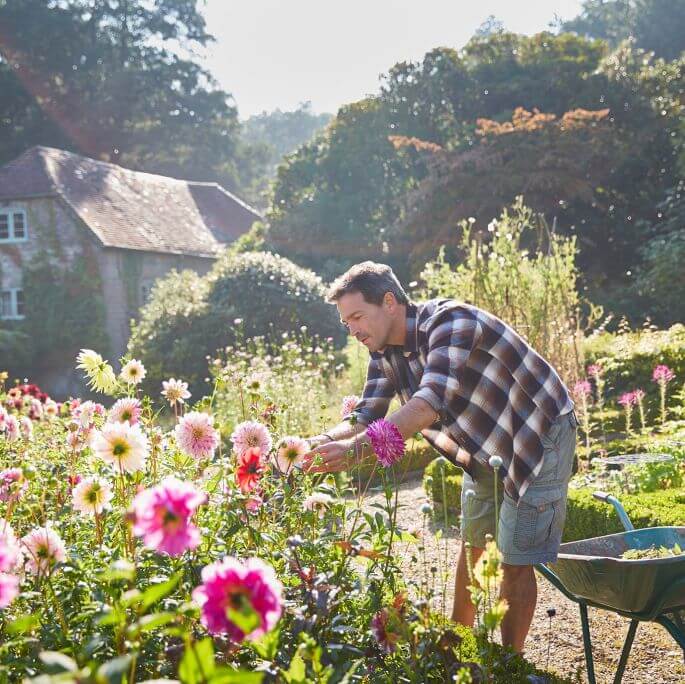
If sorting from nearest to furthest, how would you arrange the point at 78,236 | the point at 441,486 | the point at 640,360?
the point at 441,486
the point at 640,360
the point at 78,236

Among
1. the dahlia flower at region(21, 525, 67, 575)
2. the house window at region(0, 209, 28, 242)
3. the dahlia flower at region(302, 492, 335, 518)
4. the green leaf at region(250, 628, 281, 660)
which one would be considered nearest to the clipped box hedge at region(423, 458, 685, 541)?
the dahlia flower at region(302, 492, 335, 518)

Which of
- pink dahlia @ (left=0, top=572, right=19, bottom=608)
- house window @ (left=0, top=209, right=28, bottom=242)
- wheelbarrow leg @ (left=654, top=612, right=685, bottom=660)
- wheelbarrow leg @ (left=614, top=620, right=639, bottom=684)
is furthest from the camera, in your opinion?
house window @ (left=0, top=209, right=28, bottom=242)

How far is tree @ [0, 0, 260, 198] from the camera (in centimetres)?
3294

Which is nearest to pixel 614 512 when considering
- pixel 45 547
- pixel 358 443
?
pixel 358 443

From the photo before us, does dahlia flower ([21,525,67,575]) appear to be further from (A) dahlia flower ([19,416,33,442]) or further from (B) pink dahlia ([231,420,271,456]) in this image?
(A) dahlia flower ([19,416,33,442])

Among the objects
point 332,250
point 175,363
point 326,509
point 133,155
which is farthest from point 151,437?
point 133,155

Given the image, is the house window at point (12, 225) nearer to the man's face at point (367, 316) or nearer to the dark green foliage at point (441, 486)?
the dark green foliage at point (441, 486)

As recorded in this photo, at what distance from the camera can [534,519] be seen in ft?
10.4

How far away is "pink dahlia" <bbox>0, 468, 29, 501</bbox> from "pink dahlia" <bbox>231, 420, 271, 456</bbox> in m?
0.61

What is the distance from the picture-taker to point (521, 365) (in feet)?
10.2

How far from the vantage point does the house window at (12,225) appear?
84.7 feet

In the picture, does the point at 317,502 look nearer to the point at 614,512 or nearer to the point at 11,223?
the point at 614,512

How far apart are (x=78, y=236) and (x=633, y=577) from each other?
24640 millimetres

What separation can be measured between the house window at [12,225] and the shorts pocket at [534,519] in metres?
25.1
